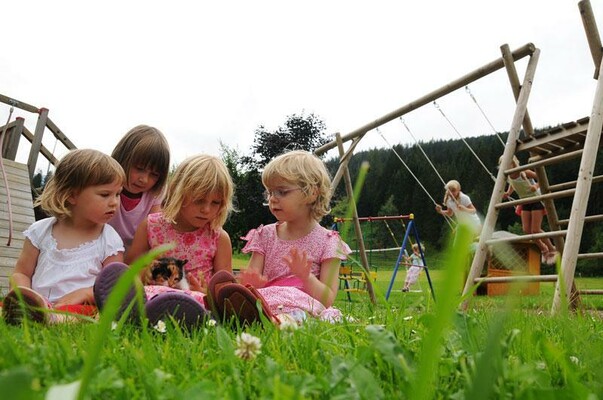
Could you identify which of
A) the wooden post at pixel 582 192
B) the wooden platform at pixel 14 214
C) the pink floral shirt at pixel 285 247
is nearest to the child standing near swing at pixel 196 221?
the pink floral shirt at pixel 285 247

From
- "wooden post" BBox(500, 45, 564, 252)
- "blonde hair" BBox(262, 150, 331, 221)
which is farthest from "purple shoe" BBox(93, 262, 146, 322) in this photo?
"wooden post" BBox(500, 45, 564, 252)

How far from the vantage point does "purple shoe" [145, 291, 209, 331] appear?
1509 mm

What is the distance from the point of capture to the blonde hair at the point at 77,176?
2.38m

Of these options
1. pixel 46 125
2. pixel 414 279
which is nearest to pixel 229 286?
pixel 46 125

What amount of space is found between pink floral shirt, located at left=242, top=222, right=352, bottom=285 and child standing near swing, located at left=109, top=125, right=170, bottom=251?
587 millimetres

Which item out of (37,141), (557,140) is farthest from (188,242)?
(37,141)

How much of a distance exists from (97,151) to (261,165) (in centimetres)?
1877

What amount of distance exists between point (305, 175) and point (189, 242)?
0.63 m

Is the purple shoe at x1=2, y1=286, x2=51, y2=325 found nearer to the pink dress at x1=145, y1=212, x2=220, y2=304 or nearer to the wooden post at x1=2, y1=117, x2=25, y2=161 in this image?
the pink dress at x1=145, y1=212, x2=220, y2=304

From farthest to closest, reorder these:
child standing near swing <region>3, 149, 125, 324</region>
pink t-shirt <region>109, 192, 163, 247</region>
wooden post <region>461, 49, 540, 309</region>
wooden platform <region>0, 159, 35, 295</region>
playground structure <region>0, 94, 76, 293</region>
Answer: playground structure <region>0, 94, 76, 293</region> → wooden platform <region>0, 159, 35, 295</region> → wooden post <region>461, 49, 540, 309</region> → pink t-shirt <region>109, 192, 163, 247</region> → child standing near swing <region>3, 149, 125, 324</region>

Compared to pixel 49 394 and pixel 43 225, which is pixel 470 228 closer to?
pixel 49 394

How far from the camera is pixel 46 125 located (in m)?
6.91

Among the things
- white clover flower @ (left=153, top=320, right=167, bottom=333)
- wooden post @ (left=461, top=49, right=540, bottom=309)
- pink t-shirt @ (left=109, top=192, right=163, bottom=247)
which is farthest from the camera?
wooden post @ (left=461, top=49, right=540, bottom=309)

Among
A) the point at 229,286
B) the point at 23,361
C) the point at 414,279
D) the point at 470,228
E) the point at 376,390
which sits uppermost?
the point at 470,228
